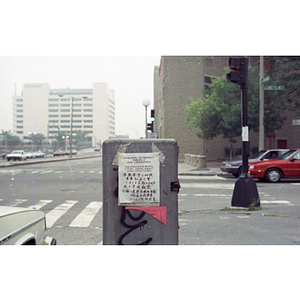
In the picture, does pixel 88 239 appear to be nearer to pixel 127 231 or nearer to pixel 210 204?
pixel 127 231

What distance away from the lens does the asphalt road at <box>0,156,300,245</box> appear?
5.19m

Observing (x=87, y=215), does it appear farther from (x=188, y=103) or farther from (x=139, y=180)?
(x=188, y=103)

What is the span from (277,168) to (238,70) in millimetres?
7439

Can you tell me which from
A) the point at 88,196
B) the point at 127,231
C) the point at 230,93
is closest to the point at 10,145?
the point at 230,93

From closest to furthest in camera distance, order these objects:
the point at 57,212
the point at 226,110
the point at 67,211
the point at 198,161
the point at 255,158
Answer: the point at 57,212 → the point at 67,211 → the point at 255,158 → the point at 226,110 → the point at 198,161

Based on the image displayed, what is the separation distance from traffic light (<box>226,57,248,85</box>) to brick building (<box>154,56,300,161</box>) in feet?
79.4

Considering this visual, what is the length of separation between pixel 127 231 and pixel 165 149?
2.78 ft

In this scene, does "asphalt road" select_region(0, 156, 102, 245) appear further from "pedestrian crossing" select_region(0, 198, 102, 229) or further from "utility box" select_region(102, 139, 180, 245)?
"utility box" select_region(102, 139, 180, 245)

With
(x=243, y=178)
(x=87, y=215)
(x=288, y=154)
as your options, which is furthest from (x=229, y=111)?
(x=87, y=215)

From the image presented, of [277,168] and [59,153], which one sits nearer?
[277,168]

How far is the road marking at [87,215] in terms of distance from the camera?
662cm

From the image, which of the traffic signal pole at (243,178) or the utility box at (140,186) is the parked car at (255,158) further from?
the utility box at (140,186)

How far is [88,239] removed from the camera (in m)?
5.55

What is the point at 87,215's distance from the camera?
7500 mm
